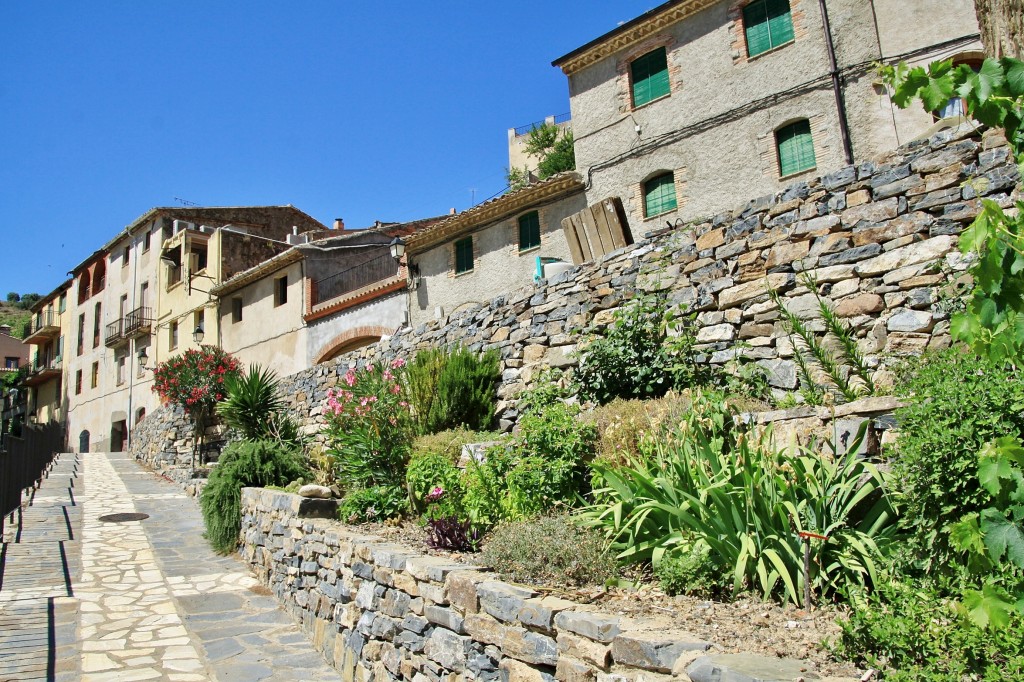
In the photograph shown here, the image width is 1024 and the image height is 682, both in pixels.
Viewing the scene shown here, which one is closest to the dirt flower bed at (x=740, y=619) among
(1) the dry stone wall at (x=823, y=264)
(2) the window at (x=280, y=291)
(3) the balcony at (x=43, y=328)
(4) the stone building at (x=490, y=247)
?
(1) the dry stone wall at (x=823, y=264)

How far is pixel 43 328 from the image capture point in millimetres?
40250

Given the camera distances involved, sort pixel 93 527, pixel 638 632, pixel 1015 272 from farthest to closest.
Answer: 1. pixel 93 527
2. pixel 638 632
3. pixel 1015 272

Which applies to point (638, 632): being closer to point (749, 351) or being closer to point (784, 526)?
point (784, 526)

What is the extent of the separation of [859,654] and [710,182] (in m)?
12.7

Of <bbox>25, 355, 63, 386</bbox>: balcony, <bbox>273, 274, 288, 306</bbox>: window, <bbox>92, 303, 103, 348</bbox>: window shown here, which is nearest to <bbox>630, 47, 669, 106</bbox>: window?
<bbox>273, 274, 288, 306</bbox>: window

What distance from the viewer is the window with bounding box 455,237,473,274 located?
1788 cm

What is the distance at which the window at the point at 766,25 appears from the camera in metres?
13.8

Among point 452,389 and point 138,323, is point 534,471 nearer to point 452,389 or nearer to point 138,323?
point 452,389

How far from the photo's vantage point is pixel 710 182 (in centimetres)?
1430

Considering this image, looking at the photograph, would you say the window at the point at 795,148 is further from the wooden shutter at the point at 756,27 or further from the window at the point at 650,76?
the window at the point at 650,76

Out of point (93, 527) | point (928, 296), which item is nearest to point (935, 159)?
point (928, 296)

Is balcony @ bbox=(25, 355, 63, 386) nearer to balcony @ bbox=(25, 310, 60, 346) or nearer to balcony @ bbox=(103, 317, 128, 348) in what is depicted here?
balcony @ bbox=(25, 310, 60, 346)

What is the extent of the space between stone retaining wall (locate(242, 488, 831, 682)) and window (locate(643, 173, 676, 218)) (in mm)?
10247

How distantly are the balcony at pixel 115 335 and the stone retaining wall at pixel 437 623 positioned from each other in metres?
28.0
